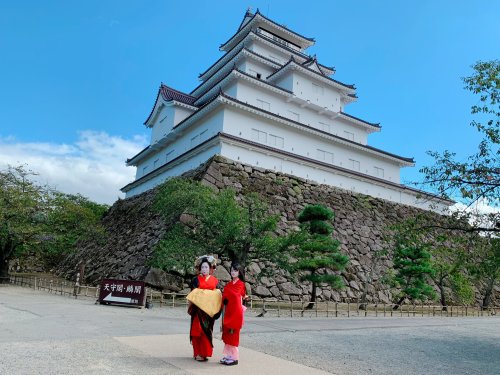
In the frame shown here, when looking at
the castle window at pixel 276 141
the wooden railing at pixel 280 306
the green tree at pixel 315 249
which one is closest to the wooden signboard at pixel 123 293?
the wooden railing at pixel 280 306

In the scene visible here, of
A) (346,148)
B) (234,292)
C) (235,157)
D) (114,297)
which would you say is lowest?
(114,297)

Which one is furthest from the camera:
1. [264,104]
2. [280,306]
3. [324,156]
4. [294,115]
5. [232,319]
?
[294,115]

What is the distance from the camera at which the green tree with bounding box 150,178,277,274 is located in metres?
14.0

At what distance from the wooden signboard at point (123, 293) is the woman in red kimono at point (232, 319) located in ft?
27.6

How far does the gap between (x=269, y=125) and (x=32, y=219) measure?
553 inches

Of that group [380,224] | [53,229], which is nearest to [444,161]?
[380,224]

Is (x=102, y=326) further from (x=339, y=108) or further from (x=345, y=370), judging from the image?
(x=339, y=108)

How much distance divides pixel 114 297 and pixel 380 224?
17776 millimetres

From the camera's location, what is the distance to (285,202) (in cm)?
2208

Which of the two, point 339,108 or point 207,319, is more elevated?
point 339,108

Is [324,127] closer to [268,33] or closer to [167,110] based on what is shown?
[268,33]

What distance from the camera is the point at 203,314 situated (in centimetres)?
545

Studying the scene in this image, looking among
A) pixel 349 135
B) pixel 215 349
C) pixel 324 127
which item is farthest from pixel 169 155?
→ pixel 215 349

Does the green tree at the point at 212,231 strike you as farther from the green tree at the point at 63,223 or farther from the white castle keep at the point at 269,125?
the green tree at the point at 63,223
